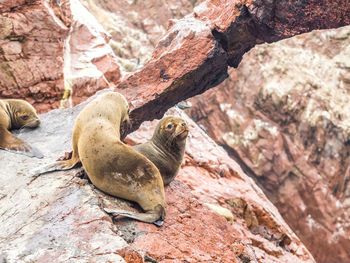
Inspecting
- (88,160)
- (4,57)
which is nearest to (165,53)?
(88,160)

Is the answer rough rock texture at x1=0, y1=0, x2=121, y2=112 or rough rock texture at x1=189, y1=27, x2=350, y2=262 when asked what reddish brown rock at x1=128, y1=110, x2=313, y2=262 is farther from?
rough rock texture at x1=189, y1=27, x2=350, y2=262

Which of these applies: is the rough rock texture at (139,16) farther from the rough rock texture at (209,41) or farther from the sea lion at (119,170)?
the sea lion at (119,170)

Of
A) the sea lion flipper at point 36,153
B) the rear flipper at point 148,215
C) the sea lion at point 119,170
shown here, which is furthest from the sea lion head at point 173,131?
the sea lion flipper at point 36,153

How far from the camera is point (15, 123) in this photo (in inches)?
188

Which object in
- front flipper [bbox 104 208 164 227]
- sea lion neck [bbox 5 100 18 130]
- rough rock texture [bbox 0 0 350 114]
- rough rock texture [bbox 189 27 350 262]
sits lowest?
rough rock texture [bbox 189 27 350 262]

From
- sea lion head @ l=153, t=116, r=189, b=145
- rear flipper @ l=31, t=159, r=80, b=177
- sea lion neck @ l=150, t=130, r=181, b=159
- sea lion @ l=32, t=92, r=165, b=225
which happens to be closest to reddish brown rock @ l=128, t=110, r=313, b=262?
sea lion @ l=32, t=92, r=165, b=225

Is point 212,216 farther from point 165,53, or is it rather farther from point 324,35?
point 324,35

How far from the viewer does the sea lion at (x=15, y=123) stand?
391 centimetres

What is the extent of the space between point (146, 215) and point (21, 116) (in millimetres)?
3210

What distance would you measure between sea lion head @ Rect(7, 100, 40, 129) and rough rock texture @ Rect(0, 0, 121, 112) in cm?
314

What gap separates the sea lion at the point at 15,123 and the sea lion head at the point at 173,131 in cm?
167

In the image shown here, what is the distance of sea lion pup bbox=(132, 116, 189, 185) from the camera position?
3742 millimetres

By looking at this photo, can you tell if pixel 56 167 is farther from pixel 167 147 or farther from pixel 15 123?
pixel 15 123

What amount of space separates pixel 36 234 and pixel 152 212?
105cm
